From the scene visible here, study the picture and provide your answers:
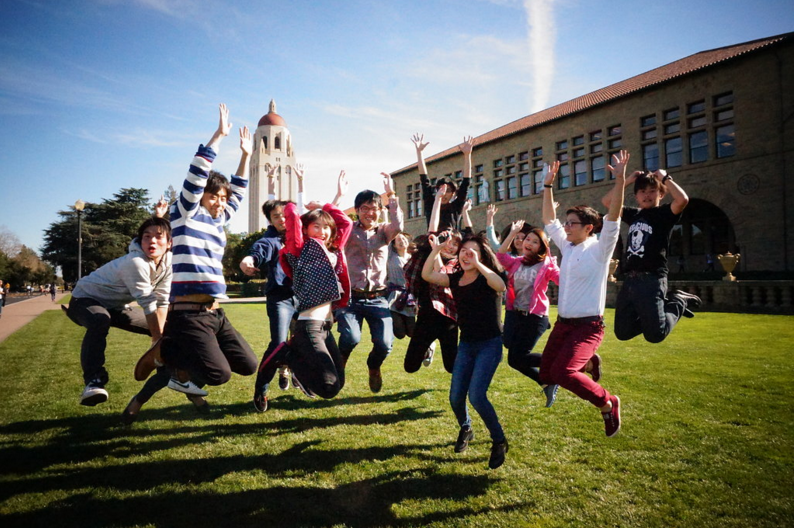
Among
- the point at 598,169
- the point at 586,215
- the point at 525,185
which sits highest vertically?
the point at 598,169

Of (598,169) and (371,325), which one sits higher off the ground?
(598,169)

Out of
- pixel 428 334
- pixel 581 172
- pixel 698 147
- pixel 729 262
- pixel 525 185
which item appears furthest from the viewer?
pixel 525 185

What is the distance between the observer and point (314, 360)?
393 centimetres

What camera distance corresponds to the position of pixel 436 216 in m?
5.22

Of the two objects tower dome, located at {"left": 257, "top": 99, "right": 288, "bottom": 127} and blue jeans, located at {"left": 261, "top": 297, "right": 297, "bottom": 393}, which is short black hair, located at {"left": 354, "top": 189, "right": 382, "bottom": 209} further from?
tower dome, located at {"left": 257, "top": 99, "right": 288, "bottom": 127}

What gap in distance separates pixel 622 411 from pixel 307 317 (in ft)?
15.2

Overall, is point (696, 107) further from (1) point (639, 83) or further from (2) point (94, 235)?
(2) point (94, 235)

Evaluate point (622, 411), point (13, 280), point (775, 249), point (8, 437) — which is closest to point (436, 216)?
point (622, 411)

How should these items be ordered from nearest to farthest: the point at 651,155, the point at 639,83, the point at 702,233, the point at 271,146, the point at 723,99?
the point at 723,99, the point at 651,155, the point at 639,83, the point at 702,233, the point at 271,146

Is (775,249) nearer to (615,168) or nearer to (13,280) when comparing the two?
(615,168)

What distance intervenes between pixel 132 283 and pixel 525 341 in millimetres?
4277

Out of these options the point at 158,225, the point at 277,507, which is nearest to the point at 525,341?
the point at 277,507

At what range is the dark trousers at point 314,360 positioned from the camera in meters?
3.82

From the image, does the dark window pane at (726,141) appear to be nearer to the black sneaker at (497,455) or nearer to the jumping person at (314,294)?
the black sneaker at (497,455)
